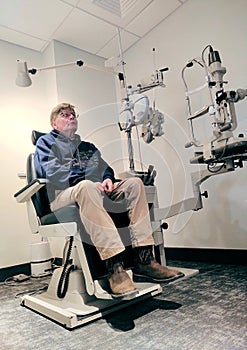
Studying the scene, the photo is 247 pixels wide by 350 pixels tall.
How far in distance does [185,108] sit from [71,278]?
1.71 m

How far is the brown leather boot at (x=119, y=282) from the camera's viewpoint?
3.88 feet

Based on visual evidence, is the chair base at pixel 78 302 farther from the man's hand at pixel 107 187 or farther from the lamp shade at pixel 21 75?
the lamp shade at pixel 21 75

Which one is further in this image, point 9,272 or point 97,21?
point 97,21

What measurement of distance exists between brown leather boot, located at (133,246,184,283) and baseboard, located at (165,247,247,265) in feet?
2.77

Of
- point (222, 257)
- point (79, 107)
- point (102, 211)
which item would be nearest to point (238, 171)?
point (222, 257)

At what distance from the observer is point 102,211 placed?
1.29 m

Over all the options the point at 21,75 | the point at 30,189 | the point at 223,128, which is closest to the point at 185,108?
the point at 223,128

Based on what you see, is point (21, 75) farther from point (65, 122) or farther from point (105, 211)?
point (105, 211)

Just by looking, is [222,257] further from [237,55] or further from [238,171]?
[237,55]

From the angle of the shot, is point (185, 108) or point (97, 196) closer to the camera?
point (97, 196)

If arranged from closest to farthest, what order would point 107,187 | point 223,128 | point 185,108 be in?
point 107,187 < point 223,128 < point 185,108

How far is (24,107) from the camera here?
2.57 metres

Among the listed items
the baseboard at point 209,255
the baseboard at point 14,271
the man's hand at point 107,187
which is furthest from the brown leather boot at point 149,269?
the baseboard at point 14,271

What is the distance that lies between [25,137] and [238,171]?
1842 mm
